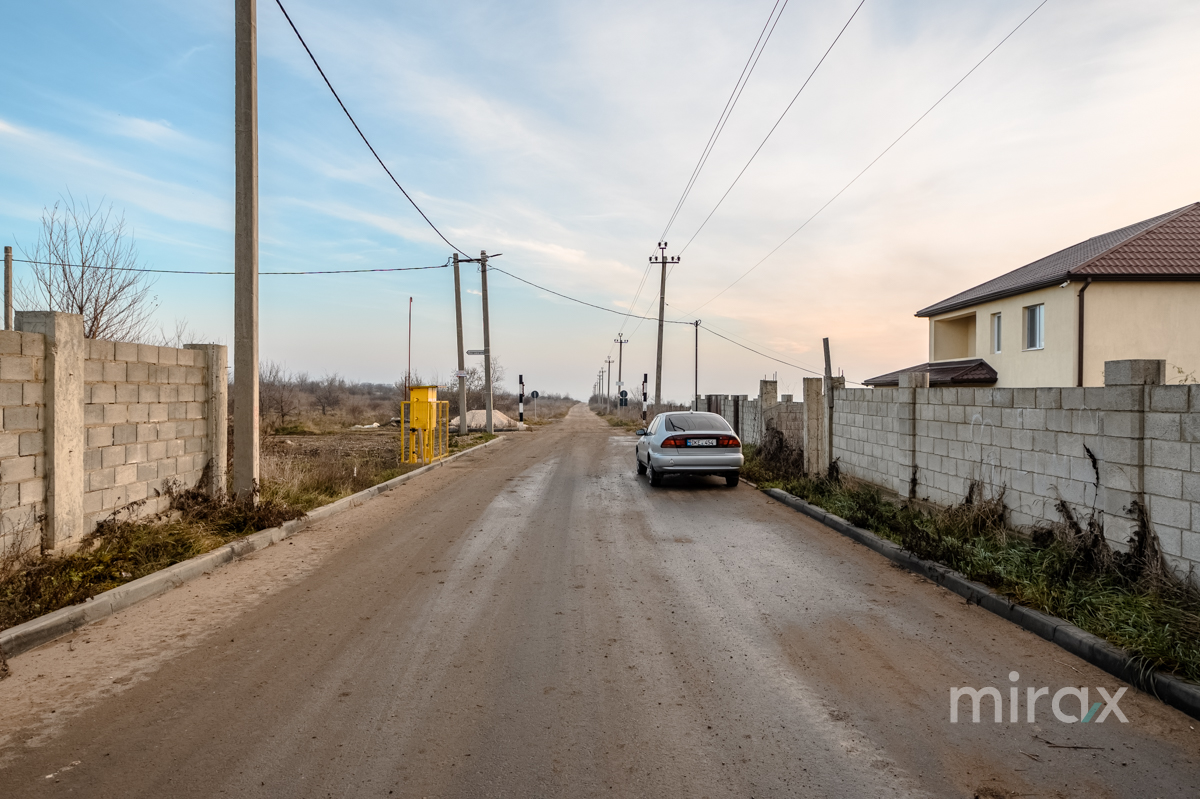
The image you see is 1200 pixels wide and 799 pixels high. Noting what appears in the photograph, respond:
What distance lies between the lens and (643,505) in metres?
11.6

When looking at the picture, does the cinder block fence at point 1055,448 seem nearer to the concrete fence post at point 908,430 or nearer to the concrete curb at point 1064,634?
the concrete fence post at point 908,430

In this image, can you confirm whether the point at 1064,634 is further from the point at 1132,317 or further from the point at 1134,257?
the point at 1134,257

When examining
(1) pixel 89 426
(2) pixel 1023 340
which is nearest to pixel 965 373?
(2) pixel 1023 340

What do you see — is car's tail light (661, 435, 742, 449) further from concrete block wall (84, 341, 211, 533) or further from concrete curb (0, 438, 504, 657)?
concrete block wall (84, 341, 211, 533)

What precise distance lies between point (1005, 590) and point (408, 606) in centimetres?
507

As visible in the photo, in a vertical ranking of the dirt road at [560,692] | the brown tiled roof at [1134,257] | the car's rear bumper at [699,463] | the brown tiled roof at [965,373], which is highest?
the brown tiled roof at [1134,257]

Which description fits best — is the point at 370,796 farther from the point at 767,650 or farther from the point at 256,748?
the point at 767,650

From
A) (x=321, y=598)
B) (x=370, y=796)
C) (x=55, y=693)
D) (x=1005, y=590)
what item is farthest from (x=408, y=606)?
(x=1005, y=590)

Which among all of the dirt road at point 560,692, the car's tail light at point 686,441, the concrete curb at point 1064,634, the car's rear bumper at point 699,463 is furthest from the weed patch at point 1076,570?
the car's tail light at point 686,441

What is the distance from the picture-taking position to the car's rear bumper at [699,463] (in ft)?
44.2

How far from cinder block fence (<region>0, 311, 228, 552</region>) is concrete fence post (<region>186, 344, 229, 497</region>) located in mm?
13

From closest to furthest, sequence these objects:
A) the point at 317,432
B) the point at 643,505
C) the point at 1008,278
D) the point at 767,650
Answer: the point at 767,650
the point at 643,505
the point at 1008,278
the point at 317,432

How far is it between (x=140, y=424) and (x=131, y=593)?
2.58 metres

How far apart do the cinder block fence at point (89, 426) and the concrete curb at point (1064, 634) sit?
8.29m
